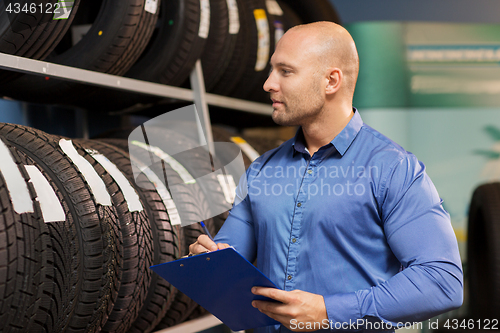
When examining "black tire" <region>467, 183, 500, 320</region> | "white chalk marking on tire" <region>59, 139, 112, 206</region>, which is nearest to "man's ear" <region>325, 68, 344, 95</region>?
"white chalk marking on tire" <region>59, 139, 112, 206</region>

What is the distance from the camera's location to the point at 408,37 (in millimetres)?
3338

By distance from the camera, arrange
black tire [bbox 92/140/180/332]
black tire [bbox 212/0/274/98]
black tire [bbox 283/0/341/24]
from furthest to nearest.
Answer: black tire [bbox 283/0/341/24]
black tire [bbox 212/0/274/98]
black tire [bbox 92/140/180/332]

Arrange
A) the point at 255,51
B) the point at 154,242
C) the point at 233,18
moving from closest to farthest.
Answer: the point at 154,242
the point at 233,18
the point at 255,51

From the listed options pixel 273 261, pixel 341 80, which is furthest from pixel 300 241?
pixel 341 80

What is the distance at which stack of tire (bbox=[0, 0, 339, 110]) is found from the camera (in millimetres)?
1941

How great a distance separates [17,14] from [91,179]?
59 cm

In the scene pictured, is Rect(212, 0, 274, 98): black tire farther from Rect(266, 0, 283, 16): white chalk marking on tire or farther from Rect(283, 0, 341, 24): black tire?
Rect(283, 0, 341, 24): black tire

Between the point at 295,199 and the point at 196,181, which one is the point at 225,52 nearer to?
the point at 196,181

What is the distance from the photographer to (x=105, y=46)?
1932mm

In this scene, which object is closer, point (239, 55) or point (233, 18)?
point (233, 18)

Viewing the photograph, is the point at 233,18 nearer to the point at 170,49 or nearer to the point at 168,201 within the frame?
the point at 170,49

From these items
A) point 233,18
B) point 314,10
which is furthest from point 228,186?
point 314,10

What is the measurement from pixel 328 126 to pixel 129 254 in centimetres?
85

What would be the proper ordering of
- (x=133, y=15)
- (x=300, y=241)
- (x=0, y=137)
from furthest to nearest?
1. (x=133, y=15)
2. (x=0, y=137)
3. (x=300, y=241)
